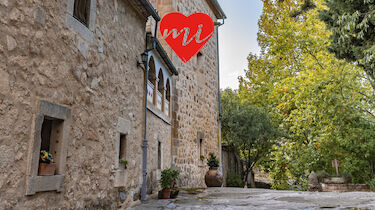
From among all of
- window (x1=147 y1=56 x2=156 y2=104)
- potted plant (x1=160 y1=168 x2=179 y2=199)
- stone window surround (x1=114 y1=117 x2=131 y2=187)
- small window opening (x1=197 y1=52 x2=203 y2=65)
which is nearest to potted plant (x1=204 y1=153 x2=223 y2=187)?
small window opening (x1=197 y1=52 x2=203 y2=65)

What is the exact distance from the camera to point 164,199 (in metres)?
5.98

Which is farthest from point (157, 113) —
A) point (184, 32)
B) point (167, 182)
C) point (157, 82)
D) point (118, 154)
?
point (184, 32)

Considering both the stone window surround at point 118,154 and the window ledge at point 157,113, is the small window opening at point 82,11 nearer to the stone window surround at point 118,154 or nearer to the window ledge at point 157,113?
the stone window surround at point 118,154

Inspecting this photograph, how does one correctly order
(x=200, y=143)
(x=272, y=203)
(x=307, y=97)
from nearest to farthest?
1. (x=272, y=203)
2. (x=200, y=143)
3. (x=307, y=97)

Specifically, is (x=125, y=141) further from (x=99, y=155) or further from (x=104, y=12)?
(x=104, y=12)

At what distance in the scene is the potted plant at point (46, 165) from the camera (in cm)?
282

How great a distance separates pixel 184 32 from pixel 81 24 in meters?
5.10

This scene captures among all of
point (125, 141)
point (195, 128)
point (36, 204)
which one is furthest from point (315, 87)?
point (36, 204)

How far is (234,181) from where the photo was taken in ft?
44.4

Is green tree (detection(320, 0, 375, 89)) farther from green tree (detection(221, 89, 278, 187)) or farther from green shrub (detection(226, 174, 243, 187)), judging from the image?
green shrub (detection(226, 174, 243, 187))

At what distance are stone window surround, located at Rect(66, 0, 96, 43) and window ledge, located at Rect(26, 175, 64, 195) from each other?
5.37 ft

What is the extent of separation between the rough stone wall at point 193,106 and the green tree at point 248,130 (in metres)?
1.19

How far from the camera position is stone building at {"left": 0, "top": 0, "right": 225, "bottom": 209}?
100 inches

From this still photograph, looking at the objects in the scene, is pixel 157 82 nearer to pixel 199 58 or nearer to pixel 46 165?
pixel 46 165
